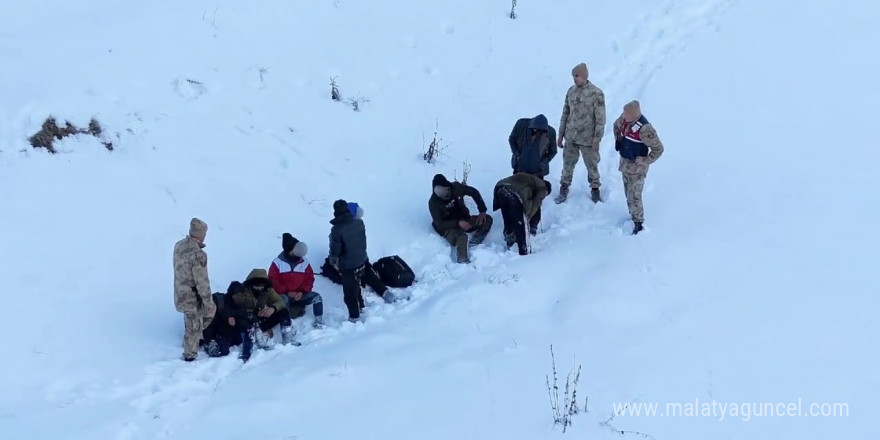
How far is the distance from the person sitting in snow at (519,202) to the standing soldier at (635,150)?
1.07 m

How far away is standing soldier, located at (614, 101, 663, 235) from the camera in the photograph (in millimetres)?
9664

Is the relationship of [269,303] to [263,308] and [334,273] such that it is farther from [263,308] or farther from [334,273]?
[334,273]

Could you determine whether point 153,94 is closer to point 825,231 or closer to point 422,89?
point 422,89

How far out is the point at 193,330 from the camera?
28.2ft

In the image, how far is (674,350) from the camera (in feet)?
25.8

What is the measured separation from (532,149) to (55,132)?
5952mm

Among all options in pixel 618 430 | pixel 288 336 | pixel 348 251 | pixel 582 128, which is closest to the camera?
pixel 618 430

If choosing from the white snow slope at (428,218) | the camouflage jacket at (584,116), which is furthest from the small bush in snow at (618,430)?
the camouflage jacket at (584,116)

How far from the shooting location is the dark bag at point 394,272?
32.7 feet

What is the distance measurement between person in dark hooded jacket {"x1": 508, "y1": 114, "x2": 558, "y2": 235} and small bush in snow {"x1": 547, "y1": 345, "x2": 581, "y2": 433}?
11.6 ft

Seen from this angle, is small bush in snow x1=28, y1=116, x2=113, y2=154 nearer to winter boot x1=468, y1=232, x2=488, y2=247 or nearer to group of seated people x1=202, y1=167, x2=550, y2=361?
group of seated people x1=202, y1=167, x2=550, y2=361

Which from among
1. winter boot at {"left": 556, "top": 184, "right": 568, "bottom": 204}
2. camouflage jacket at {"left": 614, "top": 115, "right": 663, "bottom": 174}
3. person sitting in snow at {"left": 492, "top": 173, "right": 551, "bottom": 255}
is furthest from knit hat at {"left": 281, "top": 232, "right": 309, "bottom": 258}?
camouflage jacket at {"left": 614, "top": 115, "right": 663, "bottom": 174}

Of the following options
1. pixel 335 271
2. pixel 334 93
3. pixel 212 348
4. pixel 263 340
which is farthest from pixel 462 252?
pixel 334 93

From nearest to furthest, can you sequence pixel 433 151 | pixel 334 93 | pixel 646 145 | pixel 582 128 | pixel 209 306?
pixel 209 306 < pixel 646 145 < pixel 582 128 < pixel 433 151 < pixel 334 93
